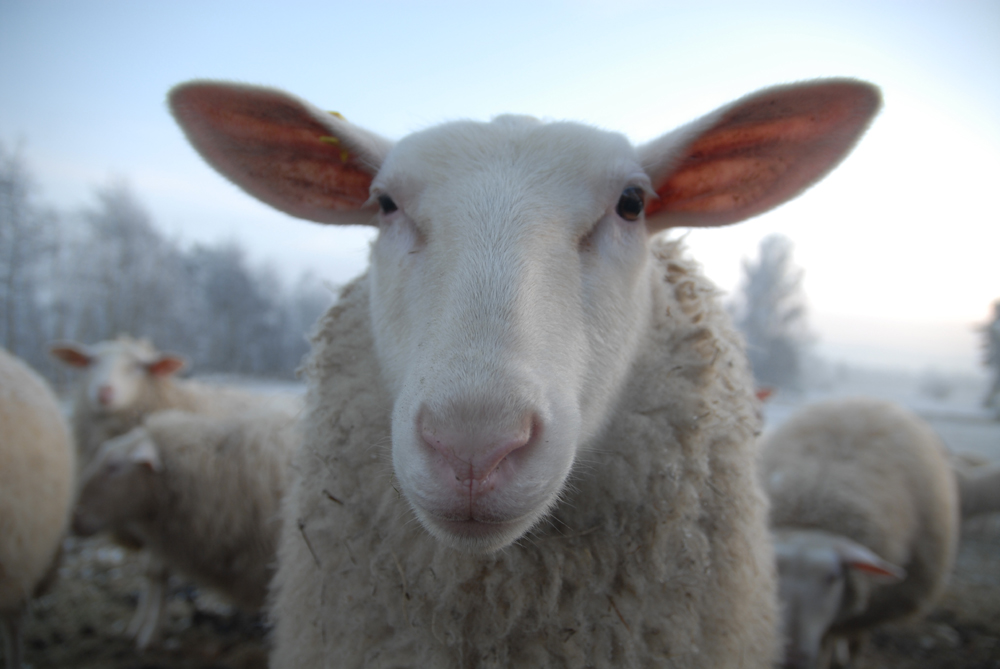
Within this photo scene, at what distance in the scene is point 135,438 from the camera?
132 inches

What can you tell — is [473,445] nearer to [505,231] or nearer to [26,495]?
[505,231]

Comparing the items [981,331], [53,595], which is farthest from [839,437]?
[981,331]

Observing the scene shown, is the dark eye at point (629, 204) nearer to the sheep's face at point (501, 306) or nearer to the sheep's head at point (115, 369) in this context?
the sheep's face at point (501, 306)

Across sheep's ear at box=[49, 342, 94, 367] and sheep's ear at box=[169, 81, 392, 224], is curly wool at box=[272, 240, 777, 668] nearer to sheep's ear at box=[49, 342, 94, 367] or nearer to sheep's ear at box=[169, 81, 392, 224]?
sheep's ear at box=[169, 81, 392, 224]

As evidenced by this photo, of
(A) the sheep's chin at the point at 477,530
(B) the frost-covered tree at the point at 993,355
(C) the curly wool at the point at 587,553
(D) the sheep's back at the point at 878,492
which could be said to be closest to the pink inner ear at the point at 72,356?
(C) the curly wool at the point at 587,553

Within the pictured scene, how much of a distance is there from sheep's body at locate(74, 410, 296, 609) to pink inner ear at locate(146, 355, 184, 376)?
1602 millimetres

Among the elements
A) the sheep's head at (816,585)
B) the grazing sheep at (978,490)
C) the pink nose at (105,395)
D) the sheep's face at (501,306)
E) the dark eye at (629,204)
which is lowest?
the grazing sheep at (978,490)

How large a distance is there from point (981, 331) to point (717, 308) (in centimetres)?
1180

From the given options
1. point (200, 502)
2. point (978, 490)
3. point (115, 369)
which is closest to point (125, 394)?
point (115, 369)

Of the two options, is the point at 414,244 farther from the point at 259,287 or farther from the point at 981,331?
the point at 259,287

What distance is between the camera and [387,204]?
133 centimetres

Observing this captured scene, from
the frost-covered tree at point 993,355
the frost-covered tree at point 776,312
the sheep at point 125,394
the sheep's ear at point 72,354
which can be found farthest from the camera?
the frost-covered tree at point 776,312

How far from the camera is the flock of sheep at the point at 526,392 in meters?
0.83

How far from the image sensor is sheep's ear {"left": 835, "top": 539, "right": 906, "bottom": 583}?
2.56 meters
